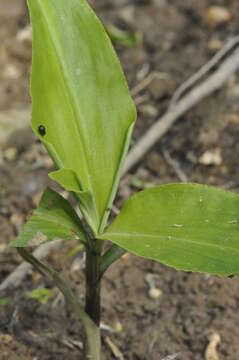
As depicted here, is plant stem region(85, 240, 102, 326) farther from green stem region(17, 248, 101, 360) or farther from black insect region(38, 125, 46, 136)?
black insect region(38, 125, 46, 136)

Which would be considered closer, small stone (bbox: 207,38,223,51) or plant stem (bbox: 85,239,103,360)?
plant stem (bbox: 85,239,103,360)

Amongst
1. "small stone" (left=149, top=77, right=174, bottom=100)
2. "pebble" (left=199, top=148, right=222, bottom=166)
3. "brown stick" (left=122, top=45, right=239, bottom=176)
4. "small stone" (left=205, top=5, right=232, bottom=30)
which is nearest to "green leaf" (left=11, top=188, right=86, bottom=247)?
"brown stick" (left=122, top=45, right=239, bottom=176)

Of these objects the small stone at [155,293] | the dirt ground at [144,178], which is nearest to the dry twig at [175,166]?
the dirt ground at [144,178]

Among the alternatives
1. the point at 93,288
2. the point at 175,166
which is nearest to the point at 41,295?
the point at 93,288

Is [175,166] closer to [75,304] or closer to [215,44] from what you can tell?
[215,44]

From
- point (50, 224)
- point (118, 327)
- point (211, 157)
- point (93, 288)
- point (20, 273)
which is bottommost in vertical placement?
point (211, 157)

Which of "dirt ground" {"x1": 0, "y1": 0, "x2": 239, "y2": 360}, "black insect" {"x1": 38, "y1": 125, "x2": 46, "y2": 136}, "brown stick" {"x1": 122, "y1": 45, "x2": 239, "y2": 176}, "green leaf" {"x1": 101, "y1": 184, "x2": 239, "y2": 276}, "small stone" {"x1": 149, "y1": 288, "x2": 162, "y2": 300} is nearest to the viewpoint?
"green leaf" {"x1": 101, "y1": 184, "x2": 239, "y2": 276}

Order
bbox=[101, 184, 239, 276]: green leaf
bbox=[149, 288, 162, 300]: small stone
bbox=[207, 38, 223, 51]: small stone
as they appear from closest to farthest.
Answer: bbox=[101, 184, 239, 276]: green leaf → bbox=[149, 288, 162, 300]: small stone → bbox=[207, 38, 223, 51]: small stone
